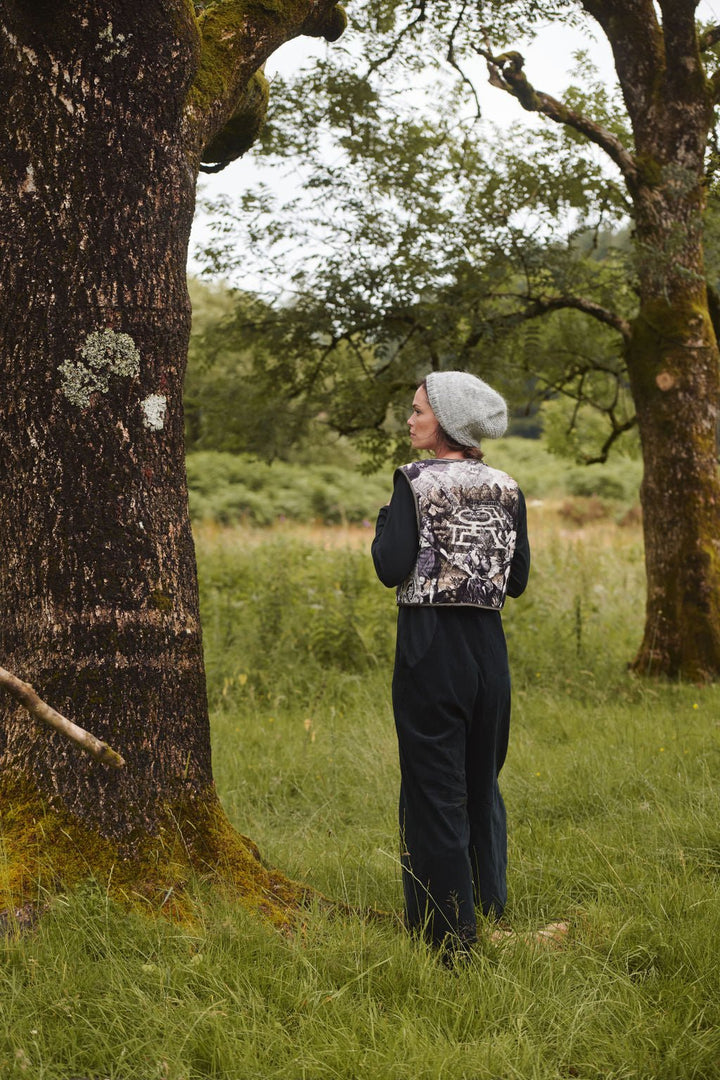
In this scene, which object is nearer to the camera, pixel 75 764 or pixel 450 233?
pixel 75 764

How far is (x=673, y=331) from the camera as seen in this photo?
7527 millimetres

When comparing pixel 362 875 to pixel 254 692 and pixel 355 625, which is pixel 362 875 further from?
pixel 355 625

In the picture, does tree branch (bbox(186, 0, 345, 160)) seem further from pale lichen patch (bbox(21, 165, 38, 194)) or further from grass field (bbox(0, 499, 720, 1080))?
grass field (bbox(0, 499, 720, 1080))

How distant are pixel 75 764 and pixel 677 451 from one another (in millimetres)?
5785

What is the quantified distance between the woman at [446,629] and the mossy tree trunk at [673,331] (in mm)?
4612

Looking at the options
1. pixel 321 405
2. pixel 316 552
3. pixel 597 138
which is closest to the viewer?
pixel 597 138

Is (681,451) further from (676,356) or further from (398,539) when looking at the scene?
(398,539)

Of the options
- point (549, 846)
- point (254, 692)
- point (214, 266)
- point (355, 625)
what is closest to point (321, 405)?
point (214, 266)

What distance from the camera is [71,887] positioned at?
116 inches

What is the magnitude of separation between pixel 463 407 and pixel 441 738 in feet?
3.73

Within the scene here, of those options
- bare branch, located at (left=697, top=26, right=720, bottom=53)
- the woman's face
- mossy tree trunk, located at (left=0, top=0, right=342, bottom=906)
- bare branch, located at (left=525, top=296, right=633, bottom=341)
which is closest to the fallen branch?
mossy tree trunk, located at (left=0, top=0, right=342, bottom=906)

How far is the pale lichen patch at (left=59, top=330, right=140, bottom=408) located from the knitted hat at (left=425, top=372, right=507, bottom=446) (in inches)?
40.7

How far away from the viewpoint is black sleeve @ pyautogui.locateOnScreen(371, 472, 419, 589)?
3139 mm

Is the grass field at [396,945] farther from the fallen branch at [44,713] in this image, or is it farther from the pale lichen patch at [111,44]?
the pale lichen patch at [111,44]
